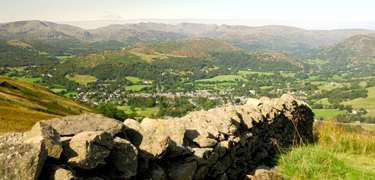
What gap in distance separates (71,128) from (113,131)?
107 cm

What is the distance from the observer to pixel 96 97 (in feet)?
504

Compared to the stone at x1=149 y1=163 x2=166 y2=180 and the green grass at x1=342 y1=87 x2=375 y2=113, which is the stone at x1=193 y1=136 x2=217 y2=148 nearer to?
the stone at x1=149 y1=163 x2=166 y2=180

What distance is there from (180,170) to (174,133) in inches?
49.1

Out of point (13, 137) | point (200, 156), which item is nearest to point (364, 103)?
point (200, 156)

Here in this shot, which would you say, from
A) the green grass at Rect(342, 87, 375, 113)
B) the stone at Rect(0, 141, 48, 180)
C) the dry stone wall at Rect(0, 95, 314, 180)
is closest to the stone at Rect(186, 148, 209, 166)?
the dry stone wall at Rect(0, 95, 314, 180)

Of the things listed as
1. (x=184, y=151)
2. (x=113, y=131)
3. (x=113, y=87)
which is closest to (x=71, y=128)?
(x=113, y=131)

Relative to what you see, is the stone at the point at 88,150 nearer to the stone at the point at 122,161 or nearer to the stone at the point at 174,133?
the stone at the point at 122,161

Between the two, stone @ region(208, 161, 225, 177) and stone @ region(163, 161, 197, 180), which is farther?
stone @ region(208, 161, 225, 177)

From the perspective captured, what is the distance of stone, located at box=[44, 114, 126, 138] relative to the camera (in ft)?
15.8

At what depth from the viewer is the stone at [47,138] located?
346cm

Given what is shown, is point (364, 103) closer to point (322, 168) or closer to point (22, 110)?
point (322, 168)

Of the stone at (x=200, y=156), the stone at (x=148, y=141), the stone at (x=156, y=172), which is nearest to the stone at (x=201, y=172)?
the stone at (x=200, y=156)

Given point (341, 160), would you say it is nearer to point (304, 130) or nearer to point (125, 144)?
point (304, 130)

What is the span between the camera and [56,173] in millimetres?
3203
